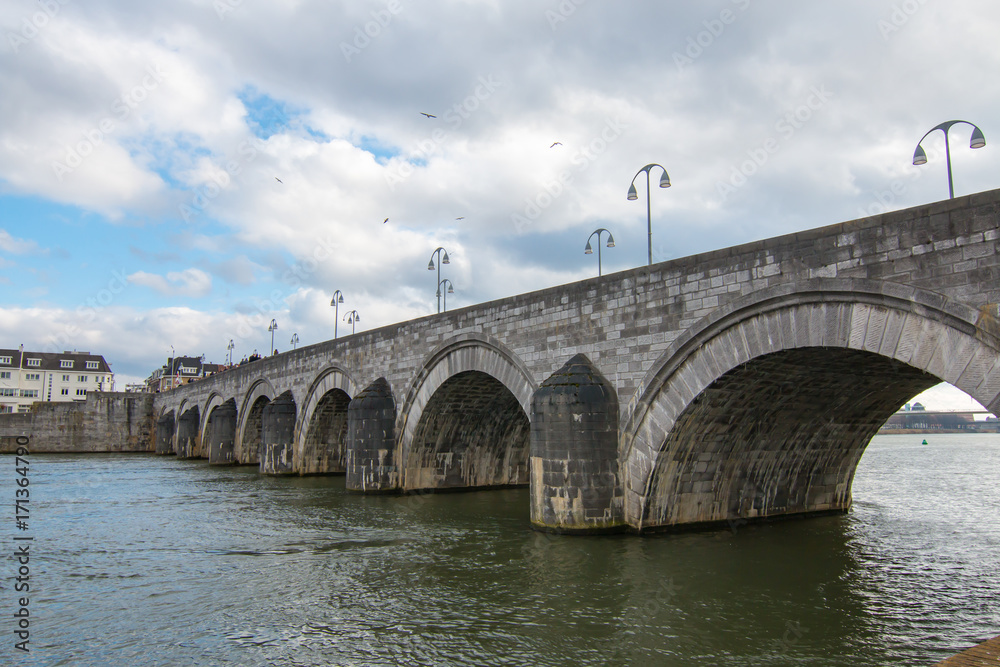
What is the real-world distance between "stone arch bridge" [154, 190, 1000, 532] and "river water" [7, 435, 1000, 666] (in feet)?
3.36

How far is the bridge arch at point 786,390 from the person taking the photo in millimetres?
8680

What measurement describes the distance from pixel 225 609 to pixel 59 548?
21.2 ft

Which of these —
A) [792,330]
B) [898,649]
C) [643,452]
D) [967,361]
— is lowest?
[898,649]

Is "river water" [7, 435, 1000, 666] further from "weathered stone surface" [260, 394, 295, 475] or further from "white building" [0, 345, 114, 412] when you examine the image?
"white building" [0, 345, 114, 412]

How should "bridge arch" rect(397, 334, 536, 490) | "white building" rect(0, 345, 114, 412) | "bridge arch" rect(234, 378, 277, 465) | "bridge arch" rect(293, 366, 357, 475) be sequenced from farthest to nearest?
"white building" rect(0, 345, 114, 412) < "bridge arch" rect(234, 378, 277, 465) < "bridge arch" rect(293, 366, 357, 475) < "bridge arch" rect(397, 334, 536, 490)

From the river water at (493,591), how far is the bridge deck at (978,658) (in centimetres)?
241

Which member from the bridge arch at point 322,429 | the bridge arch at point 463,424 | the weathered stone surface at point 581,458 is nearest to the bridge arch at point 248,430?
the bridge arch at point 322,429

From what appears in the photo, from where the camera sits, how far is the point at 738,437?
13375 millimetres

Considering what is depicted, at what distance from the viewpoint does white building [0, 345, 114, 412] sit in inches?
3233

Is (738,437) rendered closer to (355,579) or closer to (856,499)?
(355,579)

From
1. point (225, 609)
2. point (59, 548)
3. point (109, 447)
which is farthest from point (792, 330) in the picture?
point (109, 447)

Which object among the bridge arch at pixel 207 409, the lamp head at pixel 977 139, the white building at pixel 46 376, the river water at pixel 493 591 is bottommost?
the river water at pixel 493 591

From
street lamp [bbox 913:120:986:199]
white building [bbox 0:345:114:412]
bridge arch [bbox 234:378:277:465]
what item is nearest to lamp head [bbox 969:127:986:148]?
street lamp [bbox 913:120:986:199]

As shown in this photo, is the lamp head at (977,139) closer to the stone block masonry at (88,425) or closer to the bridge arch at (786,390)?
the bridge arch at (786,390)
